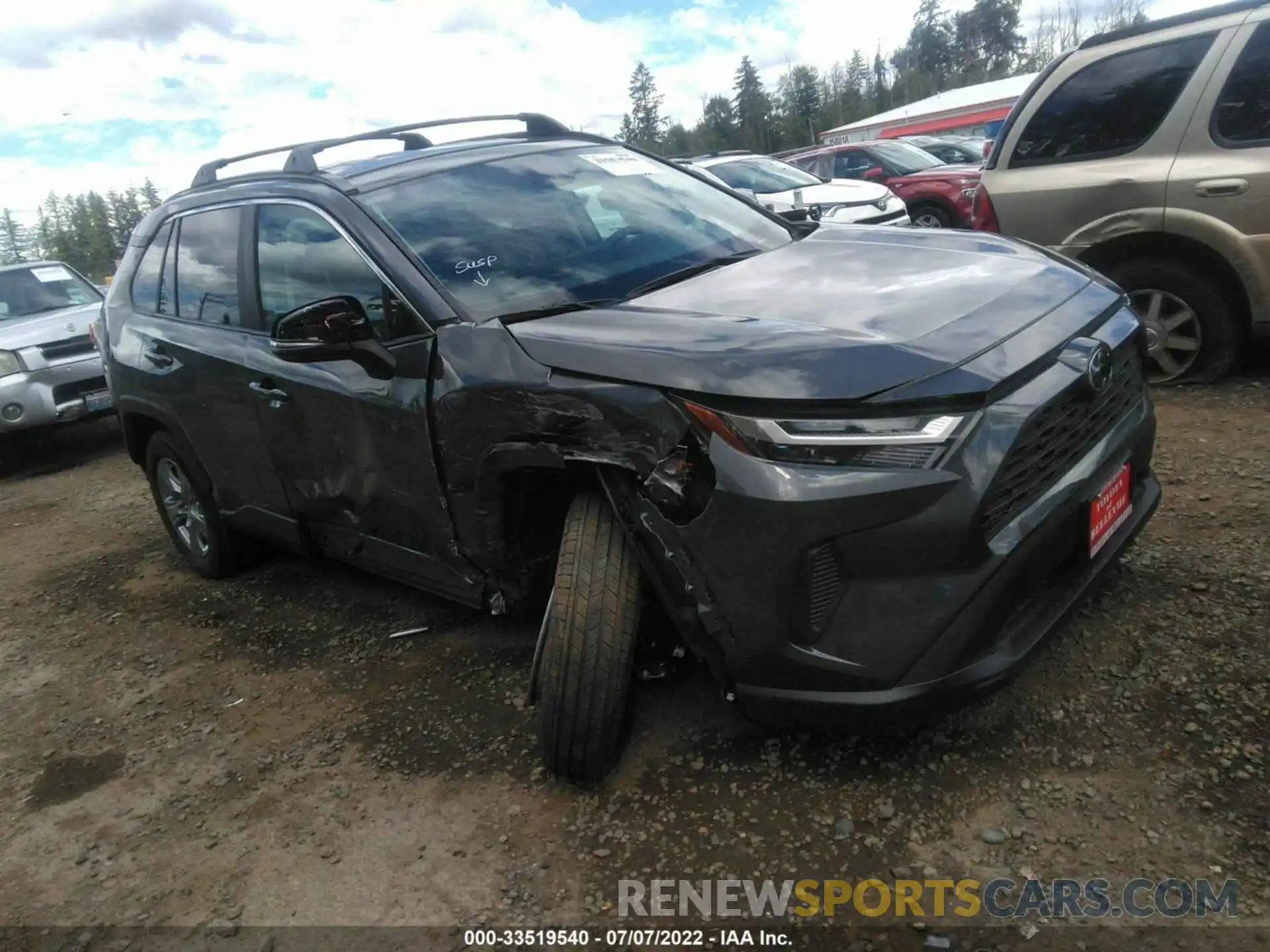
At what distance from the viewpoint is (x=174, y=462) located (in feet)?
14.6

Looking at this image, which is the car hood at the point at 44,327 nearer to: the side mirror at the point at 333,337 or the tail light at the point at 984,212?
the side mirror at the point at 333,337

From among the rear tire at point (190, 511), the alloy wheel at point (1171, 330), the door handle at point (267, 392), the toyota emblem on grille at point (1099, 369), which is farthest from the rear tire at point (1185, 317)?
the rear tire at point (190, 511)

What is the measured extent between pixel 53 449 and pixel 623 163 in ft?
24.2

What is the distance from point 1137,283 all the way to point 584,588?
3.76 m

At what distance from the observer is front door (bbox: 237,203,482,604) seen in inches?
114

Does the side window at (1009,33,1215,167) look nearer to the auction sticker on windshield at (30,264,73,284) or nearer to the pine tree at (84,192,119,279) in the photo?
the auction sticker on windshield at (30,264,73,284)

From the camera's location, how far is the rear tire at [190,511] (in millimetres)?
4266

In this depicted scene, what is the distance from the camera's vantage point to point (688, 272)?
9.94 feet

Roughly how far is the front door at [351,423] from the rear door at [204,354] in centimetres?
18

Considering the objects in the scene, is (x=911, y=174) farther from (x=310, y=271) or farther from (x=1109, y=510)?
(x=1109, y=510)

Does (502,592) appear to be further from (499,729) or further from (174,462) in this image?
(174,462)

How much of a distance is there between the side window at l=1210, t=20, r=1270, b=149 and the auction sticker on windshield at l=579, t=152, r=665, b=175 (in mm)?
2793

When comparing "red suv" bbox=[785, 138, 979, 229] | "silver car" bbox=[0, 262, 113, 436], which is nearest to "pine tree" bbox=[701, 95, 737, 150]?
"red suv" bbox=[785, 138, 979, 229]

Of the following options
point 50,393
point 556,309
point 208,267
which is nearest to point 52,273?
point 50,393
